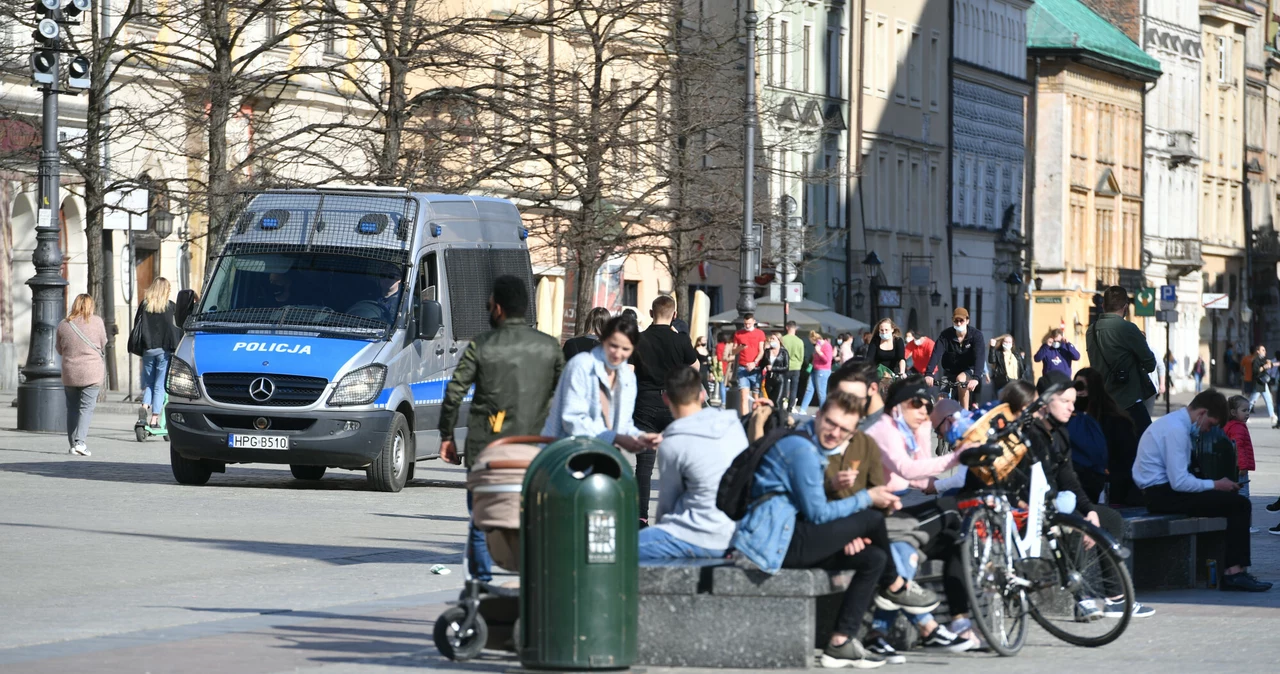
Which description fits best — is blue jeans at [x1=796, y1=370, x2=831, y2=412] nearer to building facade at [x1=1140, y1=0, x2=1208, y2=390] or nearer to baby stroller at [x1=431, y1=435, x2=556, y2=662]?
baby stroller at [x1=431, y1=435, x2=556, y2=662]

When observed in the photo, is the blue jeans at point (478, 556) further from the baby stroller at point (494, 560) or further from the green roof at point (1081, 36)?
the green roof at point (1081, 36)

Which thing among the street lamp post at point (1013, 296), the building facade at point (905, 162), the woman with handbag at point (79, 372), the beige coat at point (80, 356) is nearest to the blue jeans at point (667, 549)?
the beige coat at point (80, 356)

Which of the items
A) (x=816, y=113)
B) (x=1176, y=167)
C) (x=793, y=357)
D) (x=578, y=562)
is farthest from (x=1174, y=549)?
(x=1176, y=167)

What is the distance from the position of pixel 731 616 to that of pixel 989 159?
244 ft

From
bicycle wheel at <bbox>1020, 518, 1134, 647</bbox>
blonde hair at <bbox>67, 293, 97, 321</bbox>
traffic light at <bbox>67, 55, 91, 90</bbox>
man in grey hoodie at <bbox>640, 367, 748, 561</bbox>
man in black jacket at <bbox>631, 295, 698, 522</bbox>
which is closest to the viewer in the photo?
man in grey hoodie at <bbox>640, 367, 748, 561</bbox>

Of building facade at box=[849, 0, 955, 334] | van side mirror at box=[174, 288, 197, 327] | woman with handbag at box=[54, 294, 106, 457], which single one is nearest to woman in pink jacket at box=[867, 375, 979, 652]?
van side mirror at box=[174, 288, 197, 327]

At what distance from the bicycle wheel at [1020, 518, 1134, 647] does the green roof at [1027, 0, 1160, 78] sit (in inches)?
3058

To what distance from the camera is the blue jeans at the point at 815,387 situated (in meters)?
48.8

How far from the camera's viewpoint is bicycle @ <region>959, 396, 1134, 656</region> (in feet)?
39.8

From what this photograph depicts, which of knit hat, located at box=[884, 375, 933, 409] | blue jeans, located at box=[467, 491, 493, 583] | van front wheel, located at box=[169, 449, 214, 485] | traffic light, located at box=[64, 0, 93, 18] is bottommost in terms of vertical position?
van front wheel, located at box=[169, 449, 214, 485]

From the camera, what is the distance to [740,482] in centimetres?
1130

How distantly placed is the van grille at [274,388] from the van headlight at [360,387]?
0.14m

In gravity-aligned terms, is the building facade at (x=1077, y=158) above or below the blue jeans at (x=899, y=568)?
above

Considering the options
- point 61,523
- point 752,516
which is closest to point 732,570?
point 752,516
